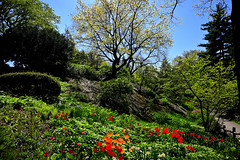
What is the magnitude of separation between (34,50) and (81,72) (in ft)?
13.1

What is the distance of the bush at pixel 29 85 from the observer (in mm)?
5500

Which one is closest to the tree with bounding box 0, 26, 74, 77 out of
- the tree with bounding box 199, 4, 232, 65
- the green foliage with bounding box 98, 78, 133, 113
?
the green foliage with bounding box 98, 78, 133, 113

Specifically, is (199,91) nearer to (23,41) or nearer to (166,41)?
(166,41)

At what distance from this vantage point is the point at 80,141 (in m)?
2.46

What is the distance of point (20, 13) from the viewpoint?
18.7m

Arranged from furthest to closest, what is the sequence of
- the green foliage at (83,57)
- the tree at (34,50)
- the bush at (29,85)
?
the green foliage at (83,57) → the tree at (34,50) → the bush at (29,85)

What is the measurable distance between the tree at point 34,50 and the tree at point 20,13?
8.34 m

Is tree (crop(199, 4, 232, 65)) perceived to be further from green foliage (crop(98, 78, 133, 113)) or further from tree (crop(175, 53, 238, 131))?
green foliage (crop(98, 78, 133, 113))

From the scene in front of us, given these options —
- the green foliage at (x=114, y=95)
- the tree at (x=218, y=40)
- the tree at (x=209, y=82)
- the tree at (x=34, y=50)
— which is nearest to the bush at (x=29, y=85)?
the green foliage at (x=114, y=95)

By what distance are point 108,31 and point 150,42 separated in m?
4.23

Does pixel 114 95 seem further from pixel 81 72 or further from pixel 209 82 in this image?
pixel 81 72

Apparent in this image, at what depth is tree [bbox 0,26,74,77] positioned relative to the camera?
9828 mm

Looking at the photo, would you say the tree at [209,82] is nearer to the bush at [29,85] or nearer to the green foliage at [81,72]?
the bush at [29,85]

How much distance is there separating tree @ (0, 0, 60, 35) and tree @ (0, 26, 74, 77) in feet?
27.4
